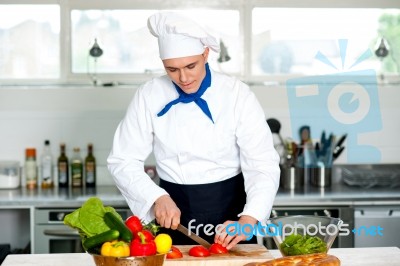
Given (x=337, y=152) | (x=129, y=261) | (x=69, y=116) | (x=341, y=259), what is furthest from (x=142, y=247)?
(x=337, y=152)

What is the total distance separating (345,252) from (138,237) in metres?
1.03

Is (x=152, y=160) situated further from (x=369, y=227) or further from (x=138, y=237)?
(x=138, y=237)

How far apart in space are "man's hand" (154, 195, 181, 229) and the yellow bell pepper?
718mm

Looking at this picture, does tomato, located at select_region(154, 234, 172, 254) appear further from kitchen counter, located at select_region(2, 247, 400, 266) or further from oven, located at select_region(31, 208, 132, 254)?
oven, located at select_region(31, 208, 132, 254)

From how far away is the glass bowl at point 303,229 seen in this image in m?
2.59

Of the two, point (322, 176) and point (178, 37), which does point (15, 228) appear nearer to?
point (322, 176)

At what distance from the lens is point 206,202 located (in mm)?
3320

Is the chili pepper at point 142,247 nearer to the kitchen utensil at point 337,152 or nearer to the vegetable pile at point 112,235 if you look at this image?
the vegetable pile at point 112,235

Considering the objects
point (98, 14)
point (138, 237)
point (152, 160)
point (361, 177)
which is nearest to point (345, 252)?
point (138, 237)

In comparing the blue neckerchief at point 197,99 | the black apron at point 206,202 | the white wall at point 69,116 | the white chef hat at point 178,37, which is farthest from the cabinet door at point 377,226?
the white chef hat at point 178,37

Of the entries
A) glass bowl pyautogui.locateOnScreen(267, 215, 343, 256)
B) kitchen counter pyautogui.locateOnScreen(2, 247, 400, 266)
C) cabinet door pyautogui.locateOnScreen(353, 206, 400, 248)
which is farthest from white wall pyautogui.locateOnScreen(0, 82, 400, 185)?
glass bowl pyautogui.locateOnScreen(267, 215, 343, 256)

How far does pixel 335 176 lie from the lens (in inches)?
199

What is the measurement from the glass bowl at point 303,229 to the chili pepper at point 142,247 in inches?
20.5

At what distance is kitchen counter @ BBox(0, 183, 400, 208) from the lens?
14.4 feet
